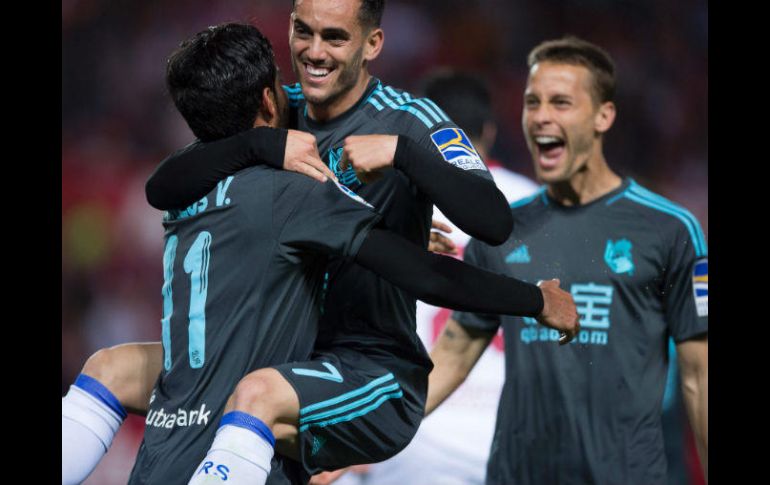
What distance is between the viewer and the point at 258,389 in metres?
2.39

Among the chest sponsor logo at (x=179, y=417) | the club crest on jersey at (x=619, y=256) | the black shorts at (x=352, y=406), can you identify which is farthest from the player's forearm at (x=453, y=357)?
the chest sponsor logo at (x=179, y=417)

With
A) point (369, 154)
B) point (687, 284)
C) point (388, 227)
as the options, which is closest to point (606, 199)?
point (687, 284)

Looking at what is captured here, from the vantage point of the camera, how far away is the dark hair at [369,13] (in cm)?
296

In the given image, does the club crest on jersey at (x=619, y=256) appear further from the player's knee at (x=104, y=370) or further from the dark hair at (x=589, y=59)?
the player's knee at (x=104, y=370)

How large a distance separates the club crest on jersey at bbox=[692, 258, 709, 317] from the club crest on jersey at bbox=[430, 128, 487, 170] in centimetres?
136

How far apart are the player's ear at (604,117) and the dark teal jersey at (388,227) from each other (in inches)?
57.1

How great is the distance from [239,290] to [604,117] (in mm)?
2132

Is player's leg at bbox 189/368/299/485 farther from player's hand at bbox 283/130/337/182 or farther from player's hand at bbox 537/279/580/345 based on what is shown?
player's hand at bbox 537/279/580/345

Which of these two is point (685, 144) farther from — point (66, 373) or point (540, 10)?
point (66, 373)

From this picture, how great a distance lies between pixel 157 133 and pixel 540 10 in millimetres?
2418

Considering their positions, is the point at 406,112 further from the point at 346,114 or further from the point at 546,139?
the point at 546,139

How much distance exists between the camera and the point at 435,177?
2514mm

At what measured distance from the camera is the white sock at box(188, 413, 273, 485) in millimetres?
2275

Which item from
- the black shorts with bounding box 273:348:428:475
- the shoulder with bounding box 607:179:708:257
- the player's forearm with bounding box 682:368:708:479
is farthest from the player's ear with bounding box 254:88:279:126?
the player's forearm with bounding box 682:368:708:479
